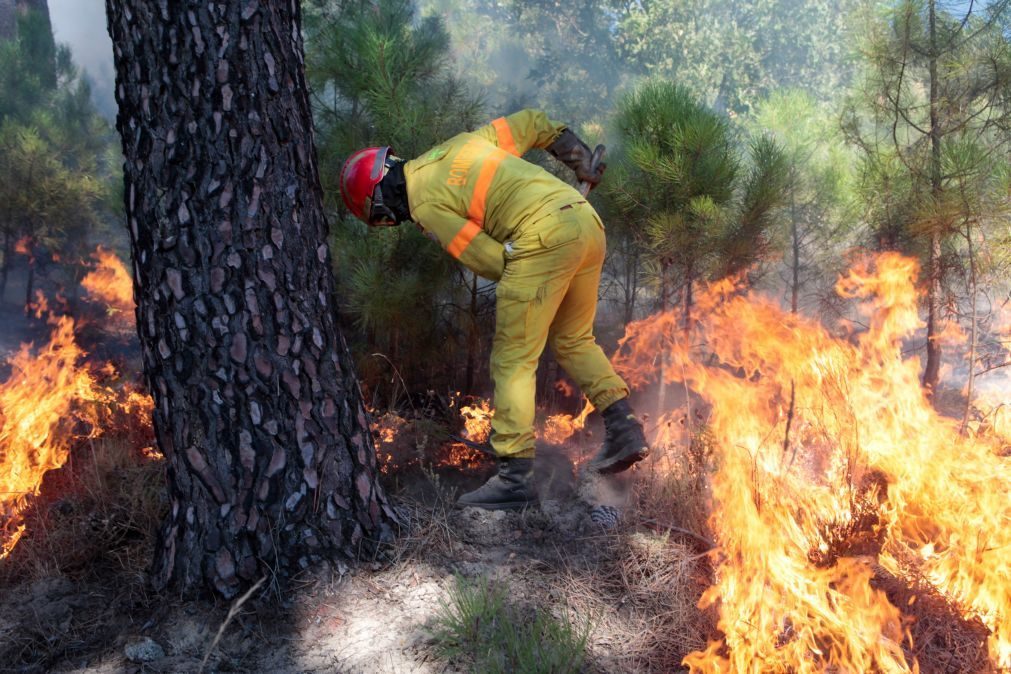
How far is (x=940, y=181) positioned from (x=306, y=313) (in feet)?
13.9

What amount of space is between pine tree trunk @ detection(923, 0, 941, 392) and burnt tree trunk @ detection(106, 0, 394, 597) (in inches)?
156

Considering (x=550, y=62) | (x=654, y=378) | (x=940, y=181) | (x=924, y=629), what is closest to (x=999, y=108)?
(x=940, y=181)

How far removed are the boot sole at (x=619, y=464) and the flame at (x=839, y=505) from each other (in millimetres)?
367

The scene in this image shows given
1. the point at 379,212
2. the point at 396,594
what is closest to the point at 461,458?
the point at 379,212

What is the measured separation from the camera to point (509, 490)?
3145 millimetres

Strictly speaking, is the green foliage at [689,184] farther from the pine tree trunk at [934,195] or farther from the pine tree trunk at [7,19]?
the pine tree trunk at [7,19]

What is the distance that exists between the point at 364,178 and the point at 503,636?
2064 mm

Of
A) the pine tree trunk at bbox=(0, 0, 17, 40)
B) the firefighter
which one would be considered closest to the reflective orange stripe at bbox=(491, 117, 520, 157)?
the firefighter

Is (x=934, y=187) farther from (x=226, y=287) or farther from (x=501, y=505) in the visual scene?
(x=226, y=287)

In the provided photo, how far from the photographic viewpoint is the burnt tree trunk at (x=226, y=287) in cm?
232

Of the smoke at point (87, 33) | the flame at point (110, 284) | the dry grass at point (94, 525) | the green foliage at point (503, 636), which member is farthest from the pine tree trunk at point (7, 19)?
the smoke at point (87, 33)

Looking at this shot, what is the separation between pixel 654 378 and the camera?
5.68 meters

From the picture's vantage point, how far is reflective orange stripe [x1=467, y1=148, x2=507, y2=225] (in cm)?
314

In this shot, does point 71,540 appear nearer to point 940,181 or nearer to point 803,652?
point 803,652
